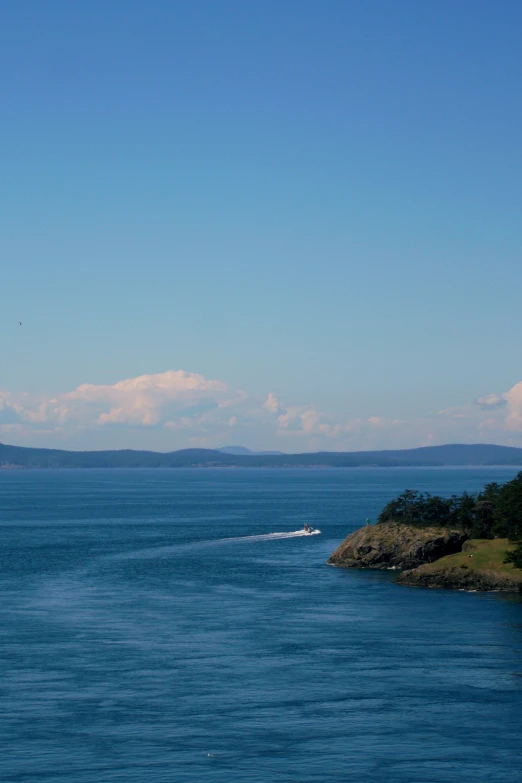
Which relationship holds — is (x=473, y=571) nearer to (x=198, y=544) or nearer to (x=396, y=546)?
(x=396, y=546)

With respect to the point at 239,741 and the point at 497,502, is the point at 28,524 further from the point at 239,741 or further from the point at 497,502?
the point at 239,741

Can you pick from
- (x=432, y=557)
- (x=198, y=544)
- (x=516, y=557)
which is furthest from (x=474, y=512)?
(x=198, y=544)

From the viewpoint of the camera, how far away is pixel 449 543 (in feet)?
365

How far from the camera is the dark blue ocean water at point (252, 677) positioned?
159ft

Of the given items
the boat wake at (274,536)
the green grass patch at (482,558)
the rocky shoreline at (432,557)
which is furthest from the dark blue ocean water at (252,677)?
the boat wake at (274,536)

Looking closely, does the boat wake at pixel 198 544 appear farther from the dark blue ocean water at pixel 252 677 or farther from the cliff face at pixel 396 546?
the cliff face at pixel 396 546

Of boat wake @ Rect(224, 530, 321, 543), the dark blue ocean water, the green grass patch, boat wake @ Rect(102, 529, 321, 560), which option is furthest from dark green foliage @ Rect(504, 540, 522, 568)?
boat wake @ Rect(224, 530, 321, 543)

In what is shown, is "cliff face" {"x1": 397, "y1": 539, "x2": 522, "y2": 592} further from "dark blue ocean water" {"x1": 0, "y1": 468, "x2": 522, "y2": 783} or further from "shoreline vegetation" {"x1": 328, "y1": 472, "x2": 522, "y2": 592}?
"dark blue ocean water" {"x1": 0, "y1": 468, "x2": 522, "y2": 783}

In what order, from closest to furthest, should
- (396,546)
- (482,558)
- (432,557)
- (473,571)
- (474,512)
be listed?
(473,571)
(482,558)
(432,557)
(396,546)
(474,512)

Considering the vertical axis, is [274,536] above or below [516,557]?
below

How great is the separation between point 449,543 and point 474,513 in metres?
8.17

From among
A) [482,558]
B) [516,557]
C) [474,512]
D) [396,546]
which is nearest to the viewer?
[516,557]

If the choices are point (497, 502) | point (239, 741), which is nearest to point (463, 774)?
point (239, 741)

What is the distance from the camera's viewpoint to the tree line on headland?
10431 cm
